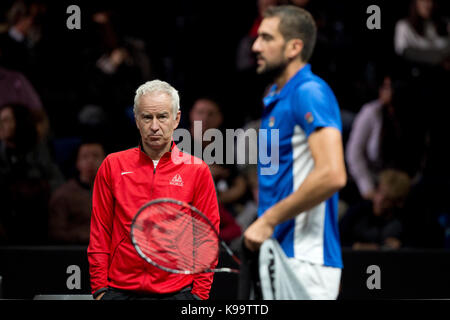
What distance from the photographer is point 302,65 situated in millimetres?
2768

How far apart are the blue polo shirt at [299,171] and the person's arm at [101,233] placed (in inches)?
24.4

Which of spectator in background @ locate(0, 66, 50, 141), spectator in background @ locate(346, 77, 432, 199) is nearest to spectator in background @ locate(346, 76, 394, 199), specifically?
spectator in background @ locate(346, 77, 432, 199)

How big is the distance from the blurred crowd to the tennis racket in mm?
2096

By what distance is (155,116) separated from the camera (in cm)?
266

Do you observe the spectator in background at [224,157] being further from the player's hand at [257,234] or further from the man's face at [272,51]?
the player's hand at [257,234]

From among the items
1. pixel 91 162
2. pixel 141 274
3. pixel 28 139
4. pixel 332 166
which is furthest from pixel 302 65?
pixel 28 139

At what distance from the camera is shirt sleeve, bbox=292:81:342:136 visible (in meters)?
2.47

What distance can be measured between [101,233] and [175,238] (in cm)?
33

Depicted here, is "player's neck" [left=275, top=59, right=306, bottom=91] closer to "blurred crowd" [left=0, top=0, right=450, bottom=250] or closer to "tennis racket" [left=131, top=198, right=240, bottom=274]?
"tennis racket" [left=131, top=198, right=240, bottom=274]

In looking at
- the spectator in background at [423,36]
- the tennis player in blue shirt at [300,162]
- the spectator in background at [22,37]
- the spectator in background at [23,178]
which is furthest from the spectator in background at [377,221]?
the spectator in background at [22,37]

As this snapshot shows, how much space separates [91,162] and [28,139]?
2.09 feet

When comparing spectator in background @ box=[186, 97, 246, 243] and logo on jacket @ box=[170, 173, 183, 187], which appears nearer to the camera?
logo on jacket @ box=[170, 173, 183, 187]

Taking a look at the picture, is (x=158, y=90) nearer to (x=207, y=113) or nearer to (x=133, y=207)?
(x=133, y=207)
